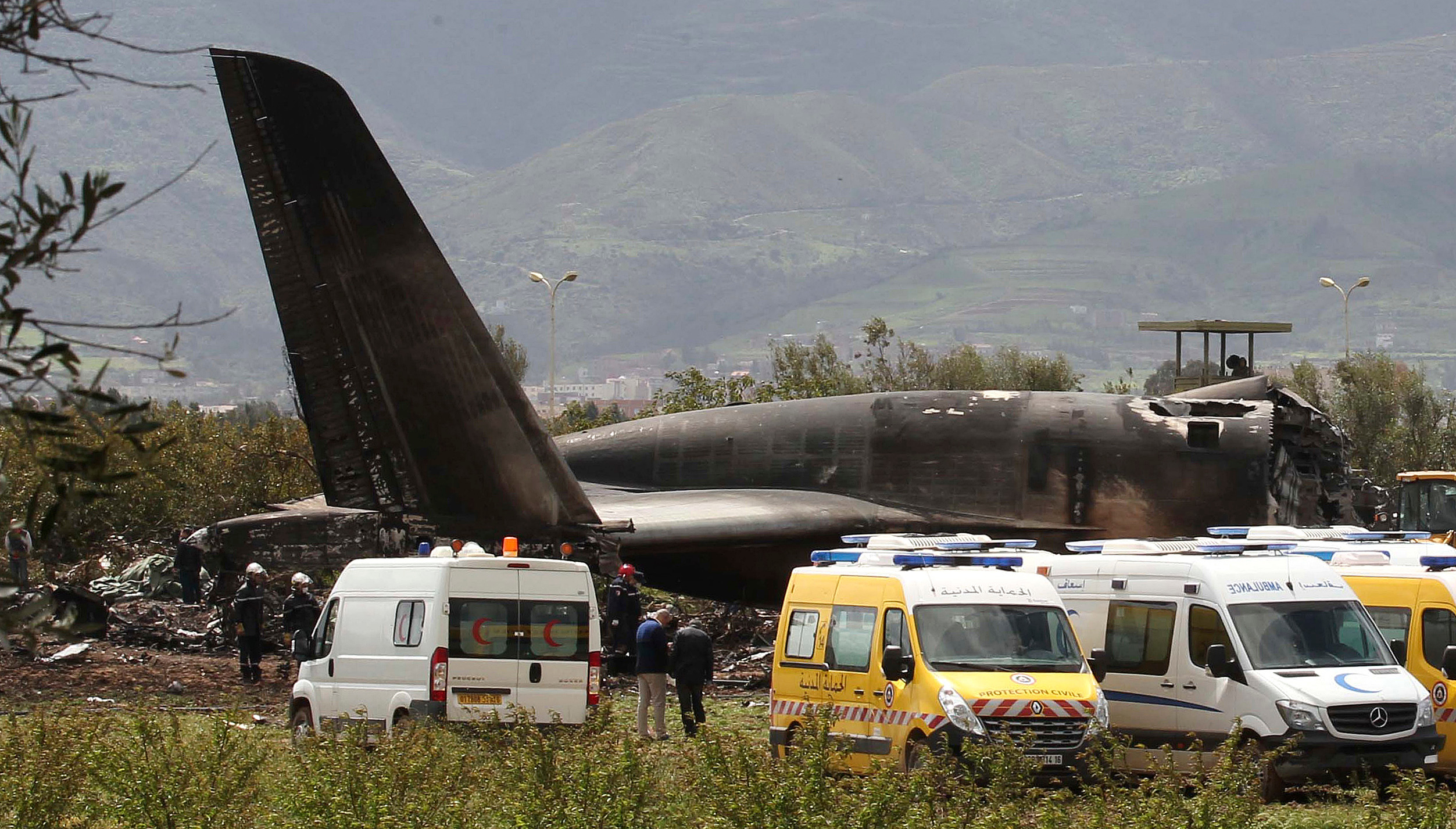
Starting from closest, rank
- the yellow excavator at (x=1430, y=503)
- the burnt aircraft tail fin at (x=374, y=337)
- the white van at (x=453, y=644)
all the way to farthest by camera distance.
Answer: the white van at (x=453, y=644) < the burnt aircraft tail fin at (x=374, y=337) < the yellow excavator at (x=1430, y=503)

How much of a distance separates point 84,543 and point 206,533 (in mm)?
18651

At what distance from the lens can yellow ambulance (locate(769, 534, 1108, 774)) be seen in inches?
600

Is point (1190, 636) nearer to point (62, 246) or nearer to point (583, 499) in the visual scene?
point (583, 499)

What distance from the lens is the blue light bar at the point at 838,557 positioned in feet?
59.3

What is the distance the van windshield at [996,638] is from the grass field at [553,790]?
2.65 metres

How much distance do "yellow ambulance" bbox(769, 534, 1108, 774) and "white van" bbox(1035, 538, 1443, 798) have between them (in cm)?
88

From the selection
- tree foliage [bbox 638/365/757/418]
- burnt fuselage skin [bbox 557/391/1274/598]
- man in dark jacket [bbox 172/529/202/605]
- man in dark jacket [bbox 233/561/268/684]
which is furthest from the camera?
tree foliage [bbox 638/365/757/418]

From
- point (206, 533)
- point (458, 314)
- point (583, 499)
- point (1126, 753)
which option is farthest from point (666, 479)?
point (1126, 753)

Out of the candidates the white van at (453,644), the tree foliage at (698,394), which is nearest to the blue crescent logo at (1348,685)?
the white van at (453,644)

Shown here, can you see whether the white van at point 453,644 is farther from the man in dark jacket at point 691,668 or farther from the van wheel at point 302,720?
the man in dark jacket at point 691,668

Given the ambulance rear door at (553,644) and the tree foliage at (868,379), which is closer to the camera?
the ambulance rear door at (553,644)

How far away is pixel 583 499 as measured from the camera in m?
Answer: 25.3

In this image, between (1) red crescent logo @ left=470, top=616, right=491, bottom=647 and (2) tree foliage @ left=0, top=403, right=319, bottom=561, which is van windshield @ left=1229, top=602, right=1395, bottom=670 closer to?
(1) red crescent logo @ left=470, top=616, right=491, bottom=647

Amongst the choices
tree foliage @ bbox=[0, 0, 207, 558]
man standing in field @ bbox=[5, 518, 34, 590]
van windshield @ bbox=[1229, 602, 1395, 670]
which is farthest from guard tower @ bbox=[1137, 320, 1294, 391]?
tree foliage @ bbox=[0, 0, 207, 558]
